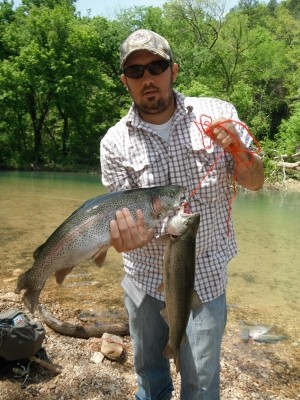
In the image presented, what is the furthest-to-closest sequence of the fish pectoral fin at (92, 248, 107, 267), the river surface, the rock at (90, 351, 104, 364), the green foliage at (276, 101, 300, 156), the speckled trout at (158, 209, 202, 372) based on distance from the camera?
the green foliage at (276, 101, 300, 156)
the river surface
the rock at (90, 351, 104, 364)
the fish pectoral fin at (92, 248, 107, 267)
the speckled trout at (158, 209, 202, 372)

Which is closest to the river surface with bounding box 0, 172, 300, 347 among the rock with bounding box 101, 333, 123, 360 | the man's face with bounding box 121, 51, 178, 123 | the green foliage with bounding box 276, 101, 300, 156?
the rock with bounding box 101, 333, 123, 360

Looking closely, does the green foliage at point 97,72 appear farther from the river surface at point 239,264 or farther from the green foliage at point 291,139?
the river surface at point 239,264

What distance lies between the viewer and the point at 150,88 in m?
2.79

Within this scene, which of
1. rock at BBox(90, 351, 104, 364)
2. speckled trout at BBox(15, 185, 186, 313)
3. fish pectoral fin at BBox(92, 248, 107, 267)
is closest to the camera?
speckled trout at BBox(15, 185, 186, 313)

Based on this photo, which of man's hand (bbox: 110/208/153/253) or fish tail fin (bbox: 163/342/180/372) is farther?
fish tail fin (bbox: 163/342/180/372)

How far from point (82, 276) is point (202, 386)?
17.3 ft

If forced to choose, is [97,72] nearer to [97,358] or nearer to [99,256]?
[97,358]

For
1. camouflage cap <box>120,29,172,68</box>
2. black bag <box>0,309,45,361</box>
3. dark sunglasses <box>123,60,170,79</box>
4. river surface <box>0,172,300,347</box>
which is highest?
camouflage cap <box>120,29,172,68</box>

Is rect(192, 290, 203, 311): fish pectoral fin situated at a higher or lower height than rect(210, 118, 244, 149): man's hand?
lower

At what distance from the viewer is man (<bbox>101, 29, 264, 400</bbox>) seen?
2.72 metres

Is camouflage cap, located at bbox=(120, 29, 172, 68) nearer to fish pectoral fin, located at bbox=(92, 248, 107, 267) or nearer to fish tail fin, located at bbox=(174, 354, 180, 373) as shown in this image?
fish pectoral fin, located at bbox=(92, 248, 107, 267)

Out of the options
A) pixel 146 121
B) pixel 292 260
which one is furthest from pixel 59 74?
pixel 146 121

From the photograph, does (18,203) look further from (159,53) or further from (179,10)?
(179,10)

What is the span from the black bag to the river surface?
5.96 feet
